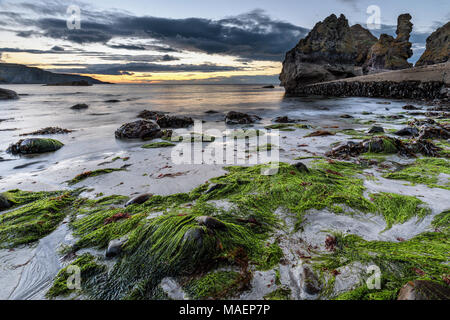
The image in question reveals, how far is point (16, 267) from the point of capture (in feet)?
6.28

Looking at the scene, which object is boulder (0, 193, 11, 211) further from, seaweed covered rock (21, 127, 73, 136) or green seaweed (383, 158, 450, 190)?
seaweed covered rock (21, 127, 73, 136)

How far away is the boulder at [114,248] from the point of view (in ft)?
6.66

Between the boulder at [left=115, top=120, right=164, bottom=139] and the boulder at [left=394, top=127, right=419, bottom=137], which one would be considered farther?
the boulder at [left=115, top=120, right=164, bottom=139]

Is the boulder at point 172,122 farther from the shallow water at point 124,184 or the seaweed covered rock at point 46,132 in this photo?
the seaweed covered rock at point 46,132

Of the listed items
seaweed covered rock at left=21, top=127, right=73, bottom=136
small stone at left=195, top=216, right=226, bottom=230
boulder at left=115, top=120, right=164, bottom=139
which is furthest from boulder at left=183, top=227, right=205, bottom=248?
seaweed covered rock at left=21, top=127, right=73, bottom=136

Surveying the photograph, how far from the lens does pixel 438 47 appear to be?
49875 mm

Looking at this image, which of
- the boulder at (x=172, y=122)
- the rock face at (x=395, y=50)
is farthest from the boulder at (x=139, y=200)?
the rock face at (x=395, y=50)

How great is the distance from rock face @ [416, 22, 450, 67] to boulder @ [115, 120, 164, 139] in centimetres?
6551

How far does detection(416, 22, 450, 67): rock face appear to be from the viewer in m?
47.3

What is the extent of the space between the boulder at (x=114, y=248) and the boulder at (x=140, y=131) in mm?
5287

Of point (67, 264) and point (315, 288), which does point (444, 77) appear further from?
point (67, 264)

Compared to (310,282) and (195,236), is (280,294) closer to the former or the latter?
(310,282)

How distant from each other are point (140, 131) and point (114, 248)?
220 inches

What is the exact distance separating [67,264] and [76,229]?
60cm
